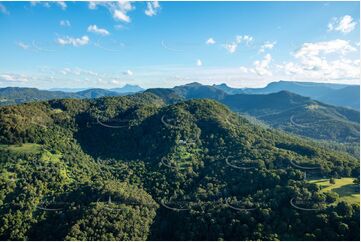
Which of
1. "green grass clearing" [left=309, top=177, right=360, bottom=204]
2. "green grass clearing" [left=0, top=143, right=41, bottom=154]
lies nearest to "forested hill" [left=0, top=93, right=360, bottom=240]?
"green grass clearing" [left=0, top=143, right=41, bottom=154]

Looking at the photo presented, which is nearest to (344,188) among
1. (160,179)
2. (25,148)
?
(160,179)

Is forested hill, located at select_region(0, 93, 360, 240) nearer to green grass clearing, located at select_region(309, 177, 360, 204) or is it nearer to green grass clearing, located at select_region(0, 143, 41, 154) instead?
green grass clearing, located at select_region(0, 143, 41, 154)

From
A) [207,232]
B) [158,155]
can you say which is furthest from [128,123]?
[207,232]

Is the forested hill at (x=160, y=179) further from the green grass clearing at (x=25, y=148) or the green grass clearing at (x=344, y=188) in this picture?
the green grass clearing at (x=344, y=188)

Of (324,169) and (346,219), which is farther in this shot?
(324,169)

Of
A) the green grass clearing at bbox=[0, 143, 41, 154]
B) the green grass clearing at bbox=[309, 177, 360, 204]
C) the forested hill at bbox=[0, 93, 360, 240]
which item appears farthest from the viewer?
the green grass clearing at bbox=[0, 143, 41, 154]

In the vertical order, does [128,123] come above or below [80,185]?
above

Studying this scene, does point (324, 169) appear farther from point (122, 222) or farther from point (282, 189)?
point (122, 222)

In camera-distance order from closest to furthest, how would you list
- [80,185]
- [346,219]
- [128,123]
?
[346,219]
[80,185]
[128,123]
